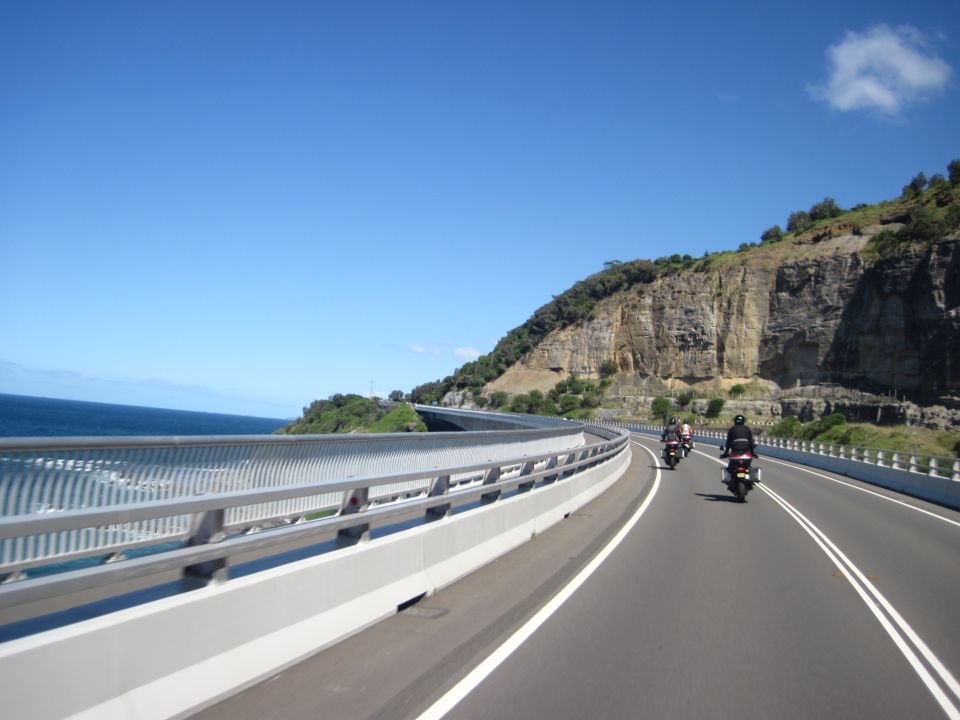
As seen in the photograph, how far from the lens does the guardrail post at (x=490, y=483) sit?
11.3 meters

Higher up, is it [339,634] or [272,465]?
[272,465]

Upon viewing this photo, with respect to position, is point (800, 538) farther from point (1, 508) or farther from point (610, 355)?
point (610, 355)

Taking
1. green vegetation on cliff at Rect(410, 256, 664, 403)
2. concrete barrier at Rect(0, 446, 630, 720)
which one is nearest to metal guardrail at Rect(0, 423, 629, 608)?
concrete barrier at Rect(0, 446, 630, 720)

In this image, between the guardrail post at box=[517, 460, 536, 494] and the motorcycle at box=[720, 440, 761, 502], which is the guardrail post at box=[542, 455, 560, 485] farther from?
the motorcycle at box=[720, 440, 761, 502]

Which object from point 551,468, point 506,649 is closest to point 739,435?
point 551,468

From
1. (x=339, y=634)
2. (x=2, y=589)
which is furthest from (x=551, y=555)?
(x=2, y=589)

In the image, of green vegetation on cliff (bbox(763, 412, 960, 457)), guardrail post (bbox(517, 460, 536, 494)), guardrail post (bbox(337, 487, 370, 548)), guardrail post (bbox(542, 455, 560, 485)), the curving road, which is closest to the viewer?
the curving road

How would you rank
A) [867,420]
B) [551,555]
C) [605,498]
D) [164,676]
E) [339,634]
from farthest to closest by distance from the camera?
[867,420], [605,498], [551,555], [339,634], [164,676]

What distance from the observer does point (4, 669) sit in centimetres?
385

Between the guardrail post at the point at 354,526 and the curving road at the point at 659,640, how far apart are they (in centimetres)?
78

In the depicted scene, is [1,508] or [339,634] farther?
[339,634]

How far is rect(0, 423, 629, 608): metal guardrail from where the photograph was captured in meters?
4.57

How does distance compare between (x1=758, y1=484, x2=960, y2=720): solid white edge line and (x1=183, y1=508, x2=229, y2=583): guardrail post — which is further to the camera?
(x1=758, y1=484, x2=960, y2=720): solid white edge line

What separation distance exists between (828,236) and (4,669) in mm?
111626
